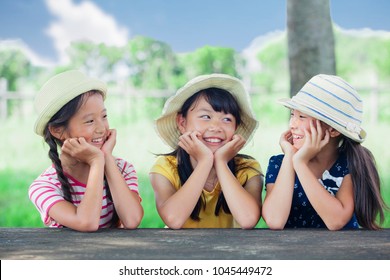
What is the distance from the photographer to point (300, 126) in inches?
87.2

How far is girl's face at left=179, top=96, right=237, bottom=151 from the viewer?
2.31m

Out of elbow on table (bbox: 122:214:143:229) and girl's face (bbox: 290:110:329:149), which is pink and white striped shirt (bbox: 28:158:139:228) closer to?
elbow on table (bbox: 122:214:143:229)

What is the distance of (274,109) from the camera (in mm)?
8891

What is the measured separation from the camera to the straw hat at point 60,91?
2207mm

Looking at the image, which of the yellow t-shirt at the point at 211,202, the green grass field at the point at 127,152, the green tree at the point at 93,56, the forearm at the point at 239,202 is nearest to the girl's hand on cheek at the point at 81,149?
the yellow t-shirt at the point at 211,202

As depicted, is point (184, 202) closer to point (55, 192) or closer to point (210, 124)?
point (210, 124)

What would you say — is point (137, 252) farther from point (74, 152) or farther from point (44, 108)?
point (44, 108)

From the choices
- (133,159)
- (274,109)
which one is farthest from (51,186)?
(274,109)

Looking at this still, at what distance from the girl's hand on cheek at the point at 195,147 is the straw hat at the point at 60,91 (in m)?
0.39

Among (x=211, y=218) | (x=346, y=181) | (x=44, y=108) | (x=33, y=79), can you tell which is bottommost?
(x=211, y=218)

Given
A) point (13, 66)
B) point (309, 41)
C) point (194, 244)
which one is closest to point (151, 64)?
point (13, 66)

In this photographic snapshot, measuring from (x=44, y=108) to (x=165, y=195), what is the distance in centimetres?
56

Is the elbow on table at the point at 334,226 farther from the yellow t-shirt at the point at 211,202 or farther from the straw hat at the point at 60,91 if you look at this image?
the straw hat at the point at 60,91

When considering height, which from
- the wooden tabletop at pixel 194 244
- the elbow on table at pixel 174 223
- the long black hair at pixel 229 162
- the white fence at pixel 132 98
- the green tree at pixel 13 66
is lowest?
the wooden tabletop at pixel 194 244
